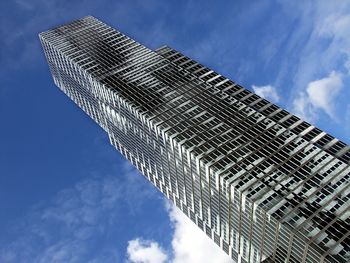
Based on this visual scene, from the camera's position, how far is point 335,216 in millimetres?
141000

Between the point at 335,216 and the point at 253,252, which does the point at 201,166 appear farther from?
the point at 335,216

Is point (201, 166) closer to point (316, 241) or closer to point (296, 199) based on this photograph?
point (296, 199)

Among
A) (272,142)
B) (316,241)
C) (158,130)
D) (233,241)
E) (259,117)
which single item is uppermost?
(158,130)

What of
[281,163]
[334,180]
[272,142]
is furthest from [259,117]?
[334,180]

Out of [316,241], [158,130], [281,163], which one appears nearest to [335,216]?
[316,241]

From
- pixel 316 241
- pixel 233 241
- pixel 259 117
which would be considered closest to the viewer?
pixel 316 241

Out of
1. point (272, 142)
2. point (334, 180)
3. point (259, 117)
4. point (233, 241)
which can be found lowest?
point (334, 180)

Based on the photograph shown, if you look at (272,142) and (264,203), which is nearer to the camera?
(264,203)

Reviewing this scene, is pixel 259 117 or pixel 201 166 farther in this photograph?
pixel 259 117

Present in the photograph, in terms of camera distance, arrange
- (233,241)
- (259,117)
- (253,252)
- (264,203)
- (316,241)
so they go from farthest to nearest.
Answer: (259,117), (233,241), (253,252), (264,203), (316,241)

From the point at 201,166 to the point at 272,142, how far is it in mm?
26950

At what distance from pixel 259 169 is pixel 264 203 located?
18.1 m

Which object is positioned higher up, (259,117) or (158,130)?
(158,130)

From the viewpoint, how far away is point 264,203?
14775 cm
